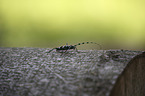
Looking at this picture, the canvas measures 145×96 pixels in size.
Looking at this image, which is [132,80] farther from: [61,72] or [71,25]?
[71,25]

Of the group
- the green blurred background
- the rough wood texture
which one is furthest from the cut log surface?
the green blurred background

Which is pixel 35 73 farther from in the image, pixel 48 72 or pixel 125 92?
pixel 125 92

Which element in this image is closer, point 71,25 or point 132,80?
point 132,80

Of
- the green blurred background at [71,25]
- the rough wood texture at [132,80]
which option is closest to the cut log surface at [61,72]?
the rough wood texture at [132,80]

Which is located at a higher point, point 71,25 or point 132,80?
point 71,25

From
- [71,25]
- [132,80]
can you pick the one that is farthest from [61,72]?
[71,25]

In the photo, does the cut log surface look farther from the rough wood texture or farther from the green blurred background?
the green blurred background

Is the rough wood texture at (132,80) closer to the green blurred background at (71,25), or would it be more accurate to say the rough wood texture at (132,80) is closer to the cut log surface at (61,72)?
the cut log surface at (61,72)
